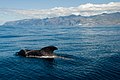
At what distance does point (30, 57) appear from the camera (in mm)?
72250

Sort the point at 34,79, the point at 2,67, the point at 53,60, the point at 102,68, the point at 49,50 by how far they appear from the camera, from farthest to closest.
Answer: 1. the point at 49,50
2. the point at 53,60
3. the point at 2,67
4. the point at 102,68
5. the point at 34,79

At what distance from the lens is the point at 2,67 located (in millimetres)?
60625

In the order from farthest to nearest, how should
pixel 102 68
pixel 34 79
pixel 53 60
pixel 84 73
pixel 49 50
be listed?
pixel 49 50 → pixel 53 60 → pixel 102 68 → pixel 84 73 → pixel 34 79

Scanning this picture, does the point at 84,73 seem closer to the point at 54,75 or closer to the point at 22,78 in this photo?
the point at 54,75

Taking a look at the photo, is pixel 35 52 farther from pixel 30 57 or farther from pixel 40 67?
pixel 40 67

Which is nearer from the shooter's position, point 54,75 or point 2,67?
point 54,75

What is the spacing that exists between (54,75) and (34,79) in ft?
15.9

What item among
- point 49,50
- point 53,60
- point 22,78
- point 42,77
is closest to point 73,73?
point 42,77

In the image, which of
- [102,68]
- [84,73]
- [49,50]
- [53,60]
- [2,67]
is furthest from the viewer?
[49,50]

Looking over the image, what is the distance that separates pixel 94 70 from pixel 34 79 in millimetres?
14249

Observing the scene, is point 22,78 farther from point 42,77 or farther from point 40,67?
point 40,67

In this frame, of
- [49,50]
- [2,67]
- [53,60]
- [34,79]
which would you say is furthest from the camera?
[49,50]

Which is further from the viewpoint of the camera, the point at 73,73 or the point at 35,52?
the point at 35,52

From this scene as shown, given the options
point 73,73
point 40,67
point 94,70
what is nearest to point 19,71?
point 40,67
